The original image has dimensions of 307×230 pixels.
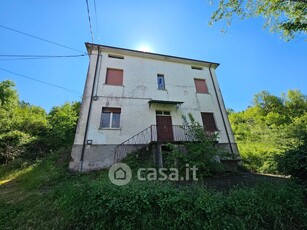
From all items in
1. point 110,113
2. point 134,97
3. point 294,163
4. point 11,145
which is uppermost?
point 134,97

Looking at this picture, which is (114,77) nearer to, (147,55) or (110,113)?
(110,113)

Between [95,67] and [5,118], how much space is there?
24.4 feet

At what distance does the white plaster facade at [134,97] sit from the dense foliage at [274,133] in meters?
1.86

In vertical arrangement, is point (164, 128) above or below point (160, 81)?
below

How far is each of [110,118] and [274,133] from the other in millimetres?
14309

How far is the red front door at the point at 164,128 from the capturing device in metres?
9.13

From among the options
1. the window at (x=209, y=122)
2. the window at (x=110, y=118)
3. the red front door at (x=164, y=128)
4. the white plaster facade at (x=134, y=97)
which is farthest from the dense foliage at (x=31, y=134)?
the window at (x=209, y=122)

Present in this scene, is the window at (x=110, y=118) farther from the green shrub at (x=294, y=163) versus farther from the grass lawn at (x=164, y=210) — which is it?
the green shrub at (x=294, y=163)

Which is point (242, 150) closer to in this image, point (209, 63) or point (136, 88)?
point (209, 63)

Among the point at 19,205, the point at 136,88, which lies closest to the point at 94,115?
the point at 136,88

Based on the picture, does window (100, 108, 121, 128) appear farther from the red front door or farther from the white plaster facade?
the red front door

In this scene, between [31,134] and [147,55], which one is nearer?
[147,55]

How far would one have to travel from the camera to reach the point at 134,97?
9.73 meters

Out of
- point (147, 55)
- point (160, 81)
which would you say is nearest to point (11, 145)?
point (160, 81)
